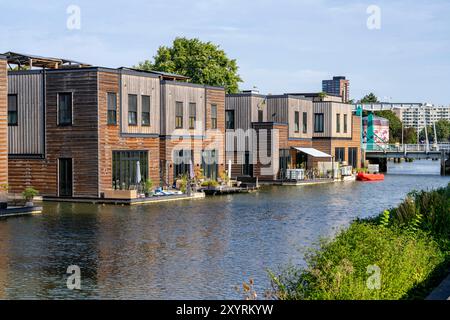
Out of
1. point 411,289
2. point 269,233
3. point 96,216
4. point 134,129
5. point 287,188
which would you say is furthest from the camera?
point 287,188

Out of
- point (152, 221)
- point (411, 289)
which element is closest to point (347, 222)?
point (152, 221)

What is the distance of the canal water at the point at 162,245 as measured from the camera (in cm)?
2156

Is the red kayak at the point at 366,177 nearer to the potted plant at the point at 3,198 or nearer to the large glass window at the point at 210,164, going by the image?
the large glass window at the point at 210,164

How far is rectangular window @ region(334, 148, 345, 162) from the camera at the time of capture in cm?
8869

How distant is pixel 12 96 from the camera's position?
170 ft

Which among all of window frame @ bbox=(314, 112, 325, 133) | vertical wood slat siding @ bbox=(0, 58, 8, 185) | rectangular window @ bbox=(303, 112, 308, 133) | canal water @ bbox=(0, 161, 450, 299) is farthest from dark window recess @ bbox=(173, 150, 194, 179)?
window frame @ bbox=(314, 112, 325, 133)

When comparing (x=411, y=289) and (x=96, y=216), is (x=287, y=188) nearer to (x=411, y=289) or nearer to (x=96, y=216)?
(x=96, y=216)

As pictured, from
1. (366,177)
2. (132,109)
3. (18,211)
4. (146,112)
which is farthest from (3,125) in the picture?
(366,177)

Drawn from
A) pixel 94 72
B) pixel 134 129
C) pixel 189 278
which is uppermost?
pixel 94 72

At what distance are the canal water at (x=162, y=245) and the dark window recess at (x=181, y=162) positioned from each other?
8706mm

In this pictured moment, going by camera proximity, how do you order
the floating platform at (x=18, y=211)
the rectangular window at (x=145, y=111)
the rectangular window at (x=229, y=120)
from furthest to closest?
the rectangular window at (x=229, y=120), the rectangular window at (x=145, y=111), the floating platform at (x=18, y=211)

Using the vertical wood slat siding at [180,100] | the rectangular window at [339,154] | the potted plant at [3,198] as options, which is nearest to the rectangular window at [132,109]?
the vertical wood slat siding at [180,100]

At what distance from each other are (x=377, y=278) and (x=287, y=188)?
50.8 m

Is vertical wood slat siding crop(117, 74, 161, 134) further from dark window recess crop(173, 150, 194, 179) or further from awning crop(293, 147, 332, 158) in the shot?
awning crop(293, 147, 332, 158)
